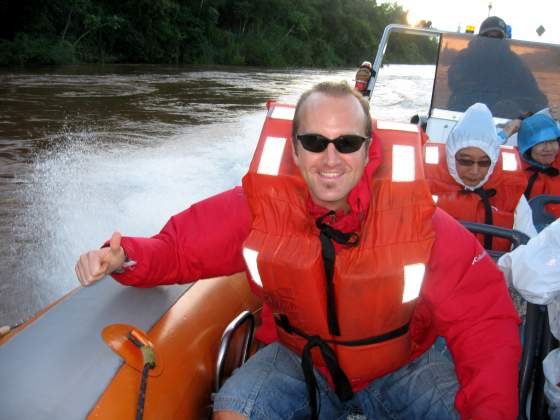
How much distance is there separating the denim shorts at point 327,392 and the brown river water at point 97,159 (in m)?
1.70

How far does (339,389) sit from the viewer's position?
1.23m

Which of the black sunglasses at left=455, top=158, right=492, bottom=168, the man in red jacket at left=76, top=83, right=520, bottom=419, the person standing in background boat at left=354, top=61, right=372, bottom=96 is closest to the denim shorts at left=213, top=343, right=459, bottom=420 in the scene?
the man in red jacket at left=76, top=83, right=520, bottom=419

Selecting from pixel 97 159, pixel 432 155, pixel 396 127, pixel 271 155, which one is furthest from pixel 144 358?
pixel 97 159

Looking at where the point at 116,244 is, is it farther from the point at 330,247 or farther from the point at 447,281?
the point at 447,281

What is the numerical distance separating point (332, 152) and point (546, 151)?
150 cm

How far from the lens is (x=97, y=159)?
5379 millimetres

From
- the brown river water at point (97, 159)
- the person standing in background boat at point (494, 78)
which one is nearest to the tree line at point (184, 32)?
the brown river water at point (97, 159)

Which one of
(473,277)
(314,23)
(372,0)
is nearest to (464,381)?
(473,277)

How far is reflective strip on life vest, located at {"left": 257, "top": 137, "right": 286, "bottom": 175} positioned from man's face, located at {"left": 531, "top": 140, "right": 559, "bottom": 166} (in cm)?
142

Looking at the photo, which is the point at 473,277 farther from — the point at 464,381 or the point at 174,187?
the point at 174,187

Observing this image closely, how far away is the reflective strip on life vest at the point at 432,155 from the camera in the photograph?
2121 millimetres

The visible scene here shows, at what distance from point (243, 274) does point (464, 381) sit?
0.79m

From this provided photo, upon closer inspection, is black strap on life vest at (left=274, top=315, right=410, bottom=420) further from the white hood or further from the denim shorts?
the white hood

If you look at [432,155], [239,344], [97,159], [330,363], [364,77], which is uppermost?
[364,77]
